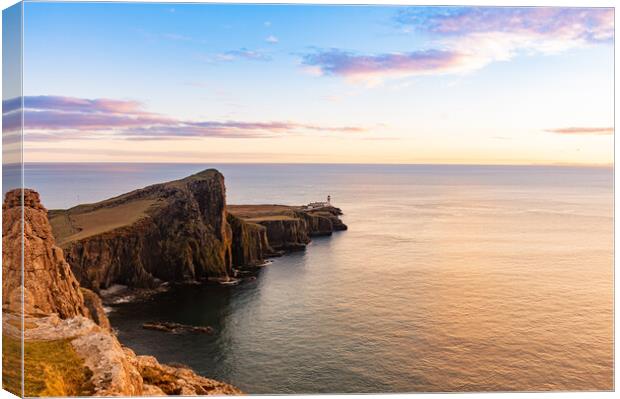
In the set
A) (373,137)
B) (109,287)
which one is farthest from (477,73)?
(109,287)

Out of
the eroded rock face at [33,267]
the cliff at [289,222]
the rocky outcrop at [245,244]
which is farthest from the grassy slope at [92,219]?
the eroded rock face at [33,267]

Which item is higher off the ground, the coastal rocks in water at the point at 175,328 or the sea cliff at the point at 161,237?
the sea cliff at the point at 161,237

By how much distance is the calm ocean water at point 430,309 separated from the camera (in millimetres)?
31609

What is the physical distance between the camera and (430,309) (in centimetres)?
4069

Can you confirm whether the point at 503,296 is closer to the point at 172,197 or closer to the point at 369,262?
the point at 369,262

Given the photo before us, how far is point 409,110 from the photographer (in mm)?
32594

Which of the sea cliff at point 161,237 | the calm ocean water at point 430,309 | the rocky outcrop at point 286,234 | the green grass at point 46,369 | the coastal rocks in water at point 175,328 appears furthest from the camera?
the rocky outcrop at point 286,234

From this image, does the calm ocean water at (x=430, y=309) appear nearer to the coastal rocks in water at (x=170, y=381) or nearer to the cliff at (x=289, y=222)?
the coastal rocks in water at (x=170, y=381)

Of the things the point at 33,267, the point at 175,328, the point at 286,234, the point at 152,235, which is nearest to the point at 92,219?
the point at 152,235

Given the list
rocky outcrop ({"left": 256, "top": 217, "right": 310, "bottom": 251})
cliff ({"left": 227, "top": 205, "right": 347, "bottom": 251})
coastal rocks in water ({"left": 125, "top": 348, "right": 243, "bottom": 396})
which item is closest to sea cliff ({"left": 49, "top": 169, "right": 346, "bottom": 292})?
rocky outcrop ({"left": 256, "top": 217, "right": 310, "bottom": 251})

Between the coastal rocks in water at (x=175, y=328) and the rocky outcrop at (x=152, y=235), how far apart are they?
509 inches

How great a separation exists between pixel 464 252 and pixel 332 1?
35698 millimetres

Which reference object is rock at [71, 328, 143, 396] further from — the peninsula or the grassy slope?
the grassy slope

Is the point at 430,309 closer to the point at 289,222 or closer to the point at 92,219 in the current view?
the point at 92,219
